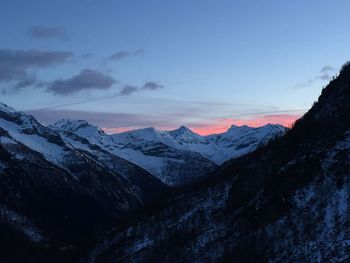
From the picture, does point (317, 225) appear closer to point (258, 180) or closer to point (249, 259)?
point (249, 259)

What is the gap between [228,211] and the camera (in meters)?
106

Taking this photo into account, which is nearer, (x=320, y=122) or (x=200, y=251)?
(x=200, y=251)

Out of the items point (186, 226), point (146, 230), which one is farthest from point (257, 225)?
point (146, 230)

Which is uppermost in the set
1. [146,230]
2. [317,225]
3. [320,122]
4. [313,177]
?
[320,122]

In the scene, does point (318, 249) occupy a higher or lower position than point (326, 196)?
lower

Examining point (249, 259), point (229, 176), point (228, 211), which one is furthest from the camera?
point (229, 176)

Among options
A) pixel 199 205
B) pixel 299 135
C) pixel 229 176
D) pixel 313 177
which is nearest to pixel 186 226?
pixel 199 205

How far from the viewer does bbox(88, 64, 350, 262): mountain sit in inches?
2935

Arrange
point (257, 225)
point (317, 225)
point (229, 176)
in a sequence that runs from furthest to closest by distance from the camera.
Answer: point (229, 176) < point (257, 225) < point (317, 225)

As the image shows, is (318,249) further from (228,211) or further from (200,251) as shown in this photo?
(228,211)

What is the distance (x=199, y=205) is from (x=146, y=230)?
16.2m

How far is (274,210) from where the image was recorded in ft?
281

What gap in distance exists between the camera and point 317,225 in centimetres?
7438

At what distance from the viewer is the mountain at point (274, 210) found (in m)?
74.5
